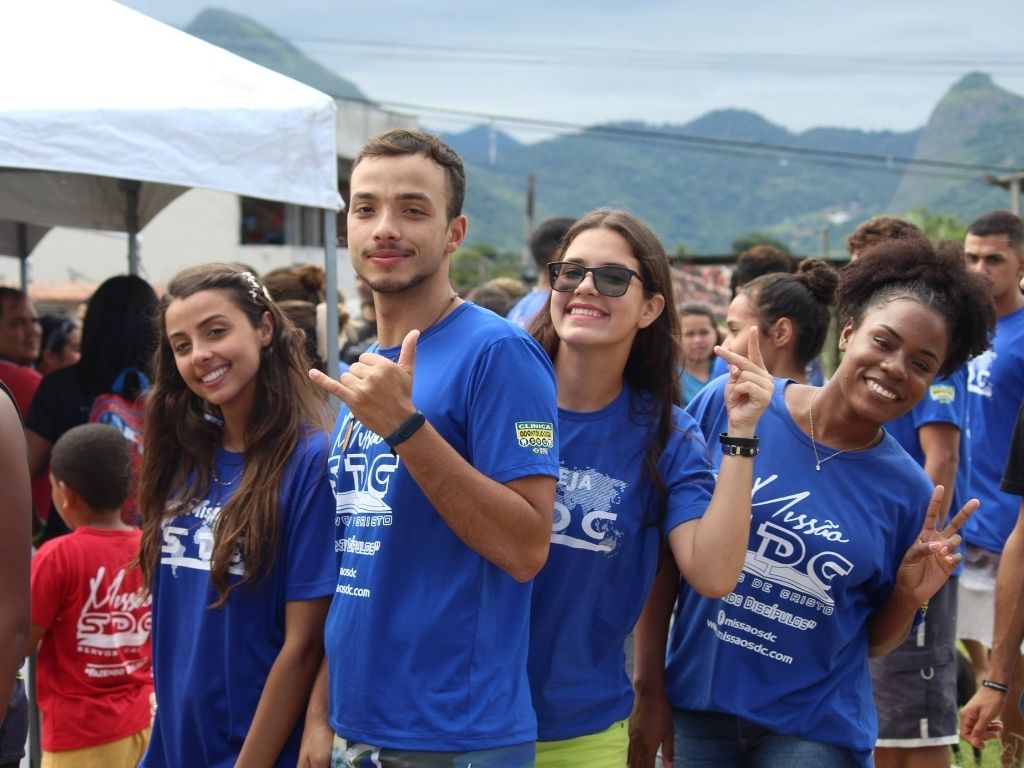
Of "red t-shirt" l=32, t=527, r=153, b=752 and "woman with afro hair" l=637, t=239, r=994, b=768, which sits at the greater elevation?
"woman with afro hair" l=637, t=239, r=994, b=768

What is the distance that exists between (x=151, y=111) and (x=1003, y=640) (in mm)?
3353

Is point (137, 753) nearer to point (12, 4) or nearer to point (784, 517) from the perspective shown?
point (784, 517)

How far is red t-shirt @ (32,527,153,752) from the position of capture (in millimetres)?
3734

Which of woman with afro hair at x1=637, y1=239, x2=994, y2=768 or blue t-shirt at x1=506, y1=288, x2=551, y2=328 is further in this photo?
blue t-shirt at x1=506, y1=288, x2=551, y2=328

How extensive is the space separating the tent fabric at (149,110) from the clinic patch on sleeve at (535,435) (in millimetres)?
2302

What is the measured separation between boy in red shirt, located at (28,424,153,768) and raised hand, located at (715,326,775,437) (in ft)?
7.11

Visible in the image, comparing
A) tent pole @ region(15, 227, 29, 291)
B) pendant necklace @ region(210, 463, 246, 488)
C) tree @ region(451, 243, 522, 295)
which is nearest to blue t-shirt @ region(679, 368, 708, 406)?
pendant necklace @ region(210, 463, 246, 488)

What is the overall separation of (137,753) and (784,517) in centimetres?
256

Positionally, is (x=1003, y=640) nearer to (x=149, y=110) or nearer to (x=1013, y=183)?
(x=149, y=110)

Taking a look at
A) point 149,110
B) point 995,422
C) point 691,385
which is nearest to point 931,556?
point 995,422

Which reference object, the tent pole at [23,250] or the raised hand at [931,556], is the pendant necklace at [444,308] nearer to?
the raised hand at [931,556]

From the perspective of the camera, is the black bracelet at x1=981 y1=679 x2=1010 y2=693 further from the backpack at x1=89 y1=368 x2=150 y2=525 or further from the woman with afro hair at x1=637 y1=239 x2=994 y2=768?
the backpack at x1=89 y1=368 x2=150 y2=525

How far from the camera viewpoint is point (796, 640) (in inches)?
110

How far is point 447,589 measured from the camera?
2.23 meters
